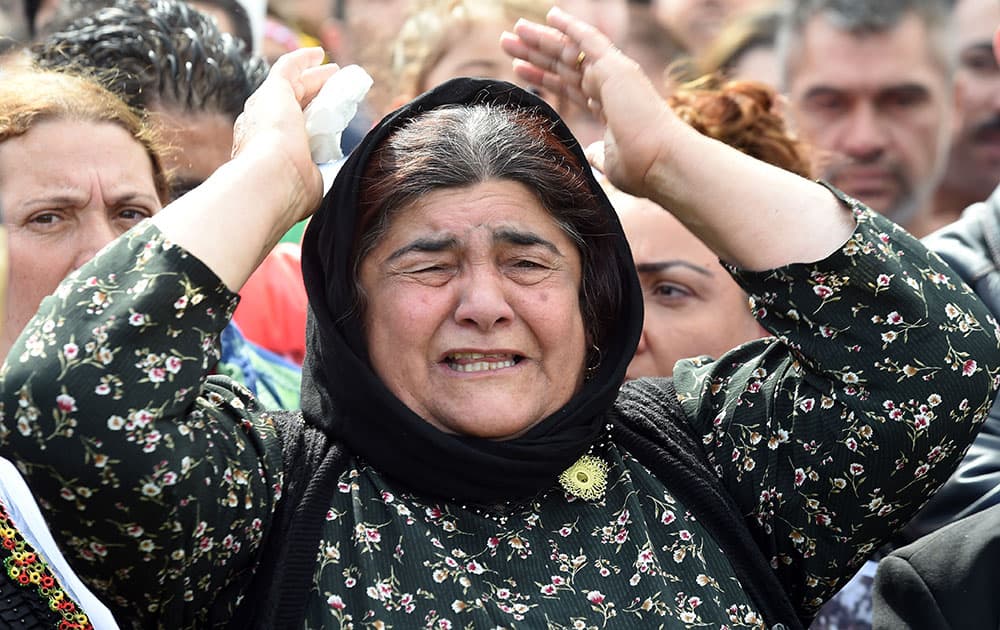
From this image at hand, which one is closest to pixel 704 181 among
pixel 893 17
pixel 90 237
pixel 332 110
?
pixel 332 110

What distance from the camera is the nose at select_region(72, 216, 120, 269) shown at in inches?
104

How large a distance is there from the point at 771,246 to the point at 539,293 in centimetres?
40

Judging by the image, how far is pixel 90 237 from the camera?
2.65 metres

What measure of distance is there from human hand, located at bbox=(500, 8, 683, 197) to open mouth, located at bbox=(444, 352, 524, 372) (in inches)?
16.1

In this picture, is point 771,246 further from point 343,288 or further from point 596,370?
point 343,288

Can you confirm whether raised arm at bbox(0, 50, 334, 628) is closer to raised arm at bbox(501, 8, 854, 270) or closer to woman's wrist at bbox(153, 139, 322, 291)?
woman's wrist at bbox(153, 139, 322, 291)

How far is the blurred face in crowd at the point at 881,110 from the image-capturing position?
14.9 ft

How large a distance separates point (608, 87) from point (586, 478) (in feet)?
2.26

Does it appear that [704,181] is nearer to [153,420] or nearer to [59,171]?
[153,420]

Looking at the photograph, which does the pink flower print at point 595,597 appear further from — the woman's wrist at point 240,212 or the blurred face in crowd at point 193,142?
the blurred face in crowd at point 193,142

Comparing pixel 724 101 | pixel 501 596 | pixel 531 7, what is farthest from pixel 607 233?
pixel 531 7

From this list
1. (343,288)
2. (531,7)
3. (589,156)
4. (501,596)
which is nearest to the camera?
(501,596)

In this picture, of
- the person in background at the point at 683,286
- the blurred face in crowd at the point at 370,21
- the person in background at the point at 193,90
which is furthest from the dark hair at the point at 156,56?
the blurred face in crowd at the point at 370,21

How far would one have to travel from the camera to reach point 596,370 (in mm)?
2475
